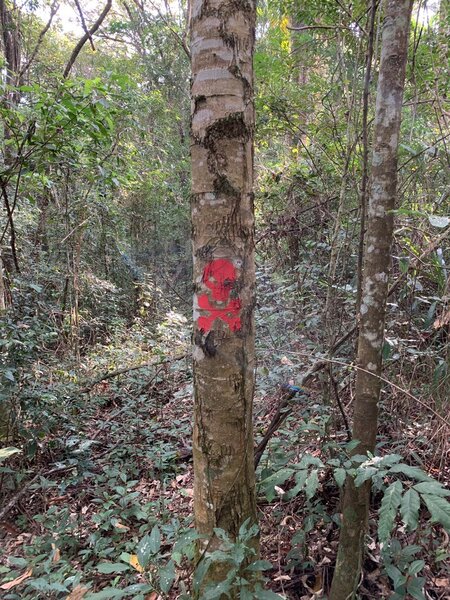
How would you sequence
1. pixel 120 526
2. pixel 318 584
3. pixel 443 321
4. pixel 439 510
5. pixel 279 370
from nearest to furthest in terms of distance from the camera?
1. pixel 439 510
2. pixel 443 321
3. pixel 318 584
4. pixel 120 526
5. pixel 279 370

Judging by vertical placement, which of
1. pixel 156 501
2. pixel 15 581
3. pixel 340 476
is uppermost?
pixel 340 476

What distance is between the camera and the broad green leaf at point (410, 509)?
1.12 metres

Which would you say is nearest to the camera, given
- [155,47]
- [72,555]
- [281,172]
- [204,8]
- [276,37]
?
[204,8]

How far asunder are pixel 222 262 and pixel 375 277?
67 cm

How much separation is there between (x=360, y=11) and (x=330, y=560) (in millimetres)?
3286

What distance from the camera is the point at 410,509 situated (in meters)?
1.14

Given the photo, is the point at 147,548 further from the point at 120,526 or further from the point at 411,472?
the point at 120,526

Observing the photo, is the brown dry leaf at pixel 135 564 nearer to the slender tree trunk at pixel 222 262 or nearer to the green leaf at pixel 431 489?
the slender tree trunk at pixel 222 262

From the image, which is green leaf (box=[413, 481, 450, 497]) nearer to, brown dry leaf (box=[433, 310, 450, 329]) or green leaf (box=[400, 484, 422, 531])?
green leaf (box=[400, 484, 422, 531])

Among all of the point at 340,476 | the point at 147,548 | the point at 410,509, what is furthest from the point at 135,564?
the point at 410,509

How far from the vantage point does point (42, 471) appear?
3145 millimetres

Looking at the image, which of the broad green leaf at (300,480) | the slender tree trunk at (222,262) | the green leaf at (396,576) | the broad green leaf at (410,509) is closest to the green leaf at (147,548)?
the slender tree trunk at (222,262)

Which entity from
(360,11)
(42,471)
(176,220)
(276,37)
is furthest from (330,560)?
(176,220)

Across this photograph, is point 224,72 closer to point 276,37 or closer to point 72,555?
point 72,555
